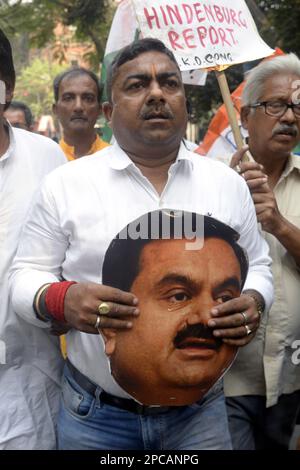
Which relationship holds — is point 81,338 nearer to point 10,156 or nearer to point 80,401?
point 80,401

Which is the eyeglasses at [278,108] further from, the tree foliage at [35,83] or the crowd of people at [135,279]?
the tree foliage at [35,83]

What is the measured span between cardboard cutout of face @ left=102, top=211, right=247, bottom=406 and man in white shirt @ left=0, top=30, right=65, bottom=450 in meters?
0.48

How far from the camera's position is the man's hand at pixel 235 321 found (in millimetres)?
1834

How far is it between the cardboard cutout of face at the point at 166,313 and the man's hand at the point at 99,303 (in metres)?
0.03

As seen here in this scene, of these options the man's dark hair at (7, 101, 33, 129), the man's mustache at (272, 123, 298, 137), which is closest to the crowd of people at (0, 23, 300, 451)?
the man's mustache at (272, 123, 298, 137)

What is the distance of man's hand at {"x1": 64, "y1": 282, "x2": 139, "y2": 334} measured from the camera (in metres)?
1.79

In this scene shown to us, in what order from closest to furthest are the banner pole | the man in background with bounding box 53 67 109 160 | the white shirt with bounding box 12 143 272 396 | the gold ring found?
the gold ring, the white shirt with bounding box 12 143 272 396, the banner pole, the man in background with bounding box 53 67 109 160

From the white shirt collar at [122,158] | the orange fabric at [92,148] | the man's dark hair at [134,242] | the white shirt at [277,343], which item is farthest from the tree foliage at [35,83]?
the man's dark hair at [134,242]

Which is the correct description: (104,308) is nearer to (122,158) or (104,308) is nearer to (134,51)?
(122,158)

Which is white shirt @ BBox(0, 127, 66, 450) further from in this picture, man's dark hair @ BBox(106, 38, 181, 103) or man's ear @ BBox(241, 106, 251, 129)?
man's ear @ BBox(241, 106, 251, 129)

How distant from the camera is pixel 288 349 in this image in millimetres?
2621

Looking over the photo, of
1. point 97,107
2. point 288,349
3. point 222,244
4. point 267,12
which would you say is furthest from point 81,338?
point 267,12

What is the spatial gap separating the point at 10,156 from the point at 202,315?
0.87 meters

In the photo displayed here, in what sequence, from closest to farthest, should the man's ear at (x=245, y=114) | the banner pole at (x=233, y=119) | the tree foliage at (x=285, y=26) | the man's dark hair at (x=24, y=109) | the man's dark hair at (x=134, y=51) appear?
the man's dark hair at (x=134, y=51), the banner pole at (x=233, y=119), the man's ear at (x=245, y=114), the man's dark hair at (x=24, y=109), the tree foliage at (x=285, y=26)
